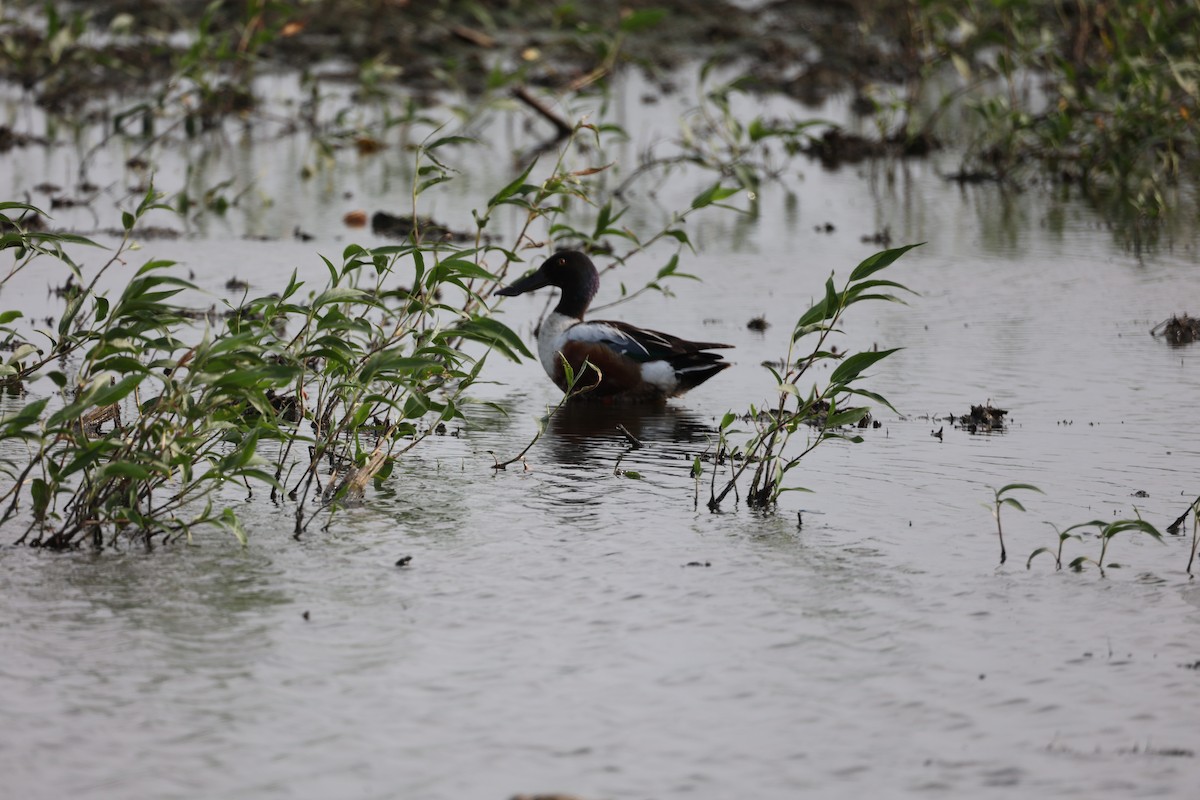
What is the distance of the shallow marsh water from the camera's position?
3893mm

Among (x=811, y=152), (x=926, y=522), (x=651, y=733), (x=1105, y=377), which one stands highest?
(x=811, y=152)

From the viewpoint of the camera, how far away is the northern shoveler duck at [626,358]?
26.1ft

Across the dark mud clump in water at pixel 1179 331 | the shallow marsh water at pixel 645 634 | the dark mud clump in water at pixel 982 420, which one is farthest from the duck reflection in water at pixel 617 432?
the dark mud clump in water at pixel 1179 331

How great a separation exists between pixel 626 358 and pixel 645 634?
11.1ft

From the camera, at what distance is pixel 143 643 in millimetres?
4531

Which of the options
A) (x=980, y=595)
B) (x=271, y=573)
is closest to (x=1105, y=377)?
(x=980, y=595)

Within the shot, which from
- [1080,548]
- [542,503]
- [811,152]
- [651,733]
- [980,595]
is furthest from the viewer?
[811,152]

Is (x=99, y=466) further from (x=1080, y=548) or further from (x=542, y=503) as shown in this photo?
(x=1080, y=548)

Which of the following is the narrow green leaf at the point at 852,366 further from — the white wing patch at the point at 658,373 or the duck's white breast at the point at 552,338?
the duck's white breast at the point at 552,338

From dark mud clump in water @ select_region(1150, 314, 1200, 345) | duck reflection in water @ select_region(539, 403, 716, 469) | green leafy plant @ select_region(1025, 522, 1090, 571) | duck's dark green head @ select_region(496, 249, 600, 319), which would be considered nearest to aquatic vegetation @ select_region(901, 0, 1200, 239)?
dark mud clump in water @ select_region(1150, 314, 1200, 345)

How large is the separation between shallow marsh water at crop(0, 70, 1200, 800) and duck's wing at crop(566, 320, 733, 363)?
0.28 meters

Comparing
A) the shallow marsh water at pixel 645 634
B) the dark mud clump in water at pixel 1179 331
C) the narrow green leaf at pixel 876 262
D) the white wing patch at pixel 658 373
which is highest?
the narrow green leaf at pixel 876 262

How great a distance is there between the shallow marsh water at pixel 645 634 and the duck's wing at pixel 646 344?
11.1 inches

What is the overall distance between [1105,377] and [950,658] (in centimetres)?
419
